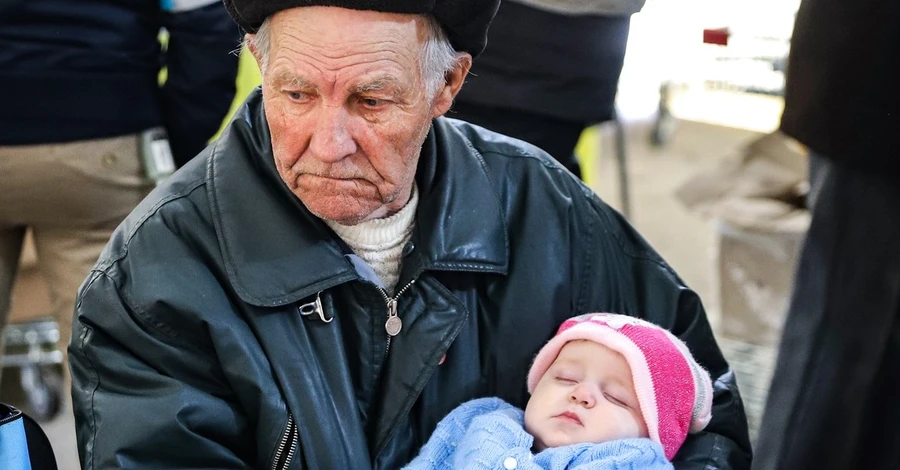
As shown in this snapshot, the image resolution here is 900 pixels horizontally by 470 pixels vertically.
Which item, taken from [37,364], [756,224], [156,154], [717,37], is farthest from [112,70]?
[756,224]

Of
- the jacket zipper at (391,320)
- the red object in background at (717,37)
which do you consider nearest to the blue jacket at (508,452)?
the jacket zipper at (391,320)

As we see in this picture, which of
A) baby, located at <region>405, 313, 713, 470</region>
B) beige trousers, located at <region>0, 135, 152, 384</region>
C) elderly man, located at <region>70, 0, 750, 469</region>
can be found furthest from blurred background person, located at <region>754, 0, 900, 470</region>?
beige trousers, located at <region>0, 135, 152, 384</region>

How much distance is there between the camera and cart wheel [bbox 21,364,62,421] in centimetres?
332

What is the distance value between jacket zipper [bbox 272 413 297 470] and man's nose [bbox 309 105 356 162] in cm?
40

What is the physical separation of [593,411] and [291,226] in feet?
1.88

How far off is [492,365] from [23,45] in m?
1.19

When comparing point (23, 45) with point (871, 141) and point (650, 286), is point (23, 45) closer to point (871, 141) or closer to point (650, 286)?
point (650, 286)

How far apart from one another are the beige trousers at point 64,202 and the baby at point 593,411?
109cm

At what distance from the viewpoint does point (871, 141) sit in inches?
64.8

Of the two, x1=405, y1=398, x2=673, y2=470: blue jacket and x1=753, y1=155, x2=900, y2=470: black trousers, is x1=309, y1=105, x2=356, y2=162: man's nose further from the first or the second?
x1=753, y1=155, x2=900, y2=470: black trousers

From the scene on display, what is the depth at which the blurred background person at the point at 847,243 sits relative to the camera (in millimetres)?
1642

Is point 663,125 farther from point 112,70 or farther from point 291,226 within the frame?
point 291,226

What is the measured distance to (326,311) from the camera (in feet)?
5.19

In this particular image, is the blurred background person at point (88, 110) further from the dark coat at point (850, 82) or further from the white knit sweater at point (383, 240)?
the dark coat at point (850, 82)
